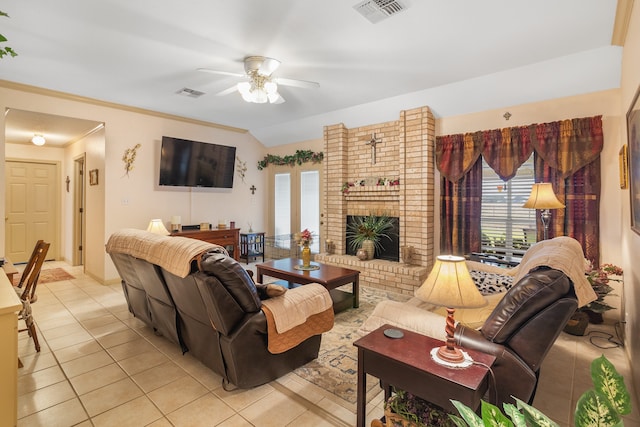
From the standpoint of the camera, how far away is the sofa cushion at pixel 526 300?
4.86ft

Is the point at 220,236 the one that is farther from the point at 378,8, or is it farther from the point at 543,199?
the point at 543,199

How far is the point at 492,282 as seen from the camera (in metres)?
2.92

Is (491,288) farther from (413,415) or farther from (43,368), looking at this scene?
(43,368)

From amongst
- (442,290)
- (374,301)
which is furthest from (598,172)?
(442,290)

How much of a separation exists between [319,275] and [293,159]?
349cm

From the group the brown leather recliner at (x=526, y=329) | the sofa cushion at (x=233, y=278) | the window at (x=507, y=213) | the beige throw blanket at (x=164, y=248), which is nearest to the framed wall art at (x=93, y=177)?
the beige throw blanket at (x=164, y=248)

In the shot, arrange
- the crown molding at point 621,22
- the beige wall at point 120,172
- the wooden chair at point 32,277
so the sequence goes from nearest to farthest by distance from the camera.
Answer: the crown molding at point 621,22
the wooden chair at point 32,277
the beige wall at point 120,172

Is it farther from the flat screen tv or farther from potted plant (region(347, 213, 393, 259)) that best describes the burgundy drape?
the flat screen tv

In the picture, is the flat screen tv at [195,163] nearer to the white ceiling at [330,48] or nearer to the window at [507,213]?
the white ceiling at [330,48]

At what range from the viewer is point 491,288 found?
113 inches

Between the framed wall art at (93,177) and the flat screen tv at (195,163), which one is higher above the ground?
the flat screen tv at (195,163)

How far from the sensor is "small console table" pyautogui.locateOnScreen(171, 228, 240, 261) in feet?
17.8

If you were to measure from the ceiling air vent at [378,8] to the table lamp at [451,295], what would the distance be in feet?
6.56

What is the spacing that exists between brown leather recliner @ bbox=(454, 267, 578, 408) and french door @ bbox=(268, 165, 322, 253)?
4671mm
